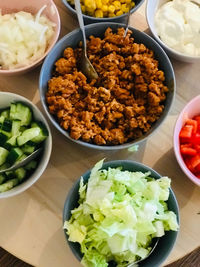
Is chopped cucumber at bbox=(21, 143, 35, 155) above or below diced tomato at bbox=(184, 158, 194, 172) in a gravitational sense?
above

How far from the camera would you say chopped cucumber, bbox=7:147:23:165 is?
1.42 meters

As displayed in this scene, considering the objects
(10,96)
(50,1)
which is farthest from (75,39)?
(10,96)

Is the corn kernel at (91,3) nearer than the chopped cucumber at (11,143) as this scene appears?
No

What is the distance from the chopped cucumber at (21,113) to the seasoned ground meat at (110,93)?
97 millimetres

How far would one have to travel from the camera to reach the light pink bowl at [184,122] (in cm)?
145

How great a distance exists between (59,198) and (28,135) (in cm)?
31

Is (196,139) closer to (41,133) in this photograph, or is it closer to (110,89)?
(110,89)

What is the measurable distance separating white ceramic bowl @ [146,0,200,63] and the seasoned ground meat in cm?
10

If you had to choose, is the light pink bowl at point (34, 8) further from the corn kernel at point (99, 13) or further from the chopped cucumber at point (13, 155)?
the chopped cucumber at point (13, 155)

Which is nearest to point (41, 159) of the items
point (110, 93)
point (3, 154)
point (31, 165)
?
point (31, 165)

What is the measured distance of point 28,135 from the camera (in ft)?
4.63

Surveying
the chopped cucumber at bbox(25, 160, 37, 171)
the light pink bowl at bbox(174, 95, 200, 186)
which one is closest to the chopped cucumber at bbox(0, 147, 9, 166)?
the chopped cucumber at bbox(25, 160, 37, 171)

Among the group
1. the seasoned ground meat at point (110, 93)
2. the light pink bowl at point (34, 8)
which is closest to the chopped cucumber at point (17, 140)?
the seasoned ground meat at point (110, 93)

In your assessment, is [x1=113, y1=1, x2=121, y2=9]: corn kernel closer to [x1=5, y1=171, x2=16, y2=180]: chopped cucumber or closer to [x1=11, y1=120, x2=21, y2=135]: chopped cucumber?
[x1=11, y1=120, x2=21, y2=135]: chopped cucumber
